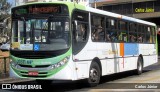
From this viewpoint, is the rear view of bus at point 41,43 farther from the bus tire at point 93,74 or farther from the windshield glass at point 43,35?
the bus tire at point 93,74

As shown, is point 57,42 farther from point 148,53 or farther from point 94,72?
point 148,53

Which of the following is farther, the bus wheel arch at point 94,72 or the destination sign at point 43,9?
the bus wheel arch at point 94,72

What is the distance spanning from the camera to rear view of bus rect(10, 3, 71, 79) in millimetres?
13586

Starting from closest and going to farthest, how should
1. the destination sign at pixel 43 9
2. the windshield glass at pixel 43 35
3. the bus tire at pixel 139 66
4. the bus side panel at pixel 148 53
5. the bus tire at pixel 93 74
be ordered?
the windshield glass at pixel 43 35 → the destination sign at pixel 43 9 → the bus tire at pixel 93 74 → the bus tire at pixel 139 66 → the bus side panel at pixel 148 53

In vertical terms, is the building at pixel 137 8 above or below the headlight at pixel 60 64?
above

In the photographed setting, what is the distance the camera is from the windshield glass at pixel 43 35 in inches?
539

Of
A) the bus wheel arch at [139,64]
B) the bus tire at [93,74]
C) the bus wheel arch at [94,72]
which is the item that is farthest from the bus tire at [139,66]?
the bus tire at [93,74]

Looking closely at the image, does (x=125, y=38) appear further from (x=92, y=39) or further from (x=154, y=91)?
(x=154, y=91)

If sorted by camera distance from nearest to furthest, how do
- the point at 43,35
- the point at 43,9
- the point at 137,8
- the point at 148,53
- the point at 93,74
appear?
1. the point at 43,35
2. the point at 43,9
3. the point at 93,74
4. the point at 148,53
5. the point at 137,8

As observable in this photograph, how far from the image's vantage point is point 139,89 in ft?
46.8

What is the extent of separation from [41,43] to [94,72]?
2.74 meters

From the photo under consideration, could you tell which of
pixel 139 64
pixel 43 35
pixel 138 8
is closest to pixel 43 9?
pixel 43 35

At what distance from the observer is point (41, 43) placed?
1373 cm

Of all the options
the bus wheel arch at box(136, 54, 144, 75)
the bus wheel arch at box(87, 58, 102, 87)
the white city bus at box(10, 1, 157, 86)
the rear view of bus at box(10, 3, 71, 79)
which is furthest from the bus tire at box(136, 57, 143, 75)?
the rear view of bus at box(10, 3, 71, 79)
